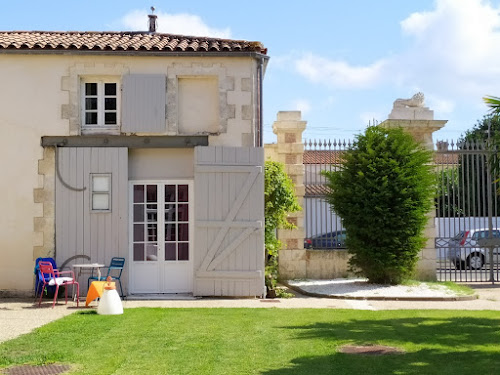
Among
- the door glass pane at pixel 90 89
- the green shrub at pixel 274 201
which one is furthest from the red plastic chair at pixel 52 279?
the green shrub at pixel 274 201

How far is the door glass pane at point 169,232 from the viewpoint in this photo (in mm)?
12984

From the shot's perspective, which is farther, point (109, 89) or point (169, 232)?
point (109, 89)

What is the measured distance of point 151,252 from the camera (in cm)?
1298

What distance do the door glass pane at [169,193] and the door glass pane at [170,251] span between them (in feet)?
2.75

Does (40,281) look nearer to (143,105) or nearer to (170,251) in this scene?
(170,251)

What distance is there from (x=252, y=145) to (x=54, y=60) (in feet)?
13.1

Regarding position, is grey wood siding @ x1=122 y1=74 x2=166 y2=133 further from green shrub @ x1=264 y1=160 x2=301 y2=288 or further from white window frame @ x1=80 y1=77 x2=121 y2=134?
green shrub @ x1=264 y1=160 x2=301 y2=288

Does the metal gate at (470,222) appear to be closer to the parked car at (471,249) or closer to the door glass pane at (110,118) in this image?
the parked car at (471,249)

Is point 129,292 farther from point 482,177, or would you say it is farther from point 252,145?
point 482,177

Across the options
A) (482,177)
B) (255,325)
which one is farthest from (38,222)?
(482,177)

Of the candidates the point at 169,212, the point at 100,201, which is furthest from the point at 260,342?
the point at 100,201

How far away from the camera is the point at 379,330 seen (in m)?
8.91

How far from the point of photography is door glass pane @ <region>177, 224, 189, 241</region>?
42.6 feet

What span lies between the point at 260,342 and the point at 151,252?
17.8ft
